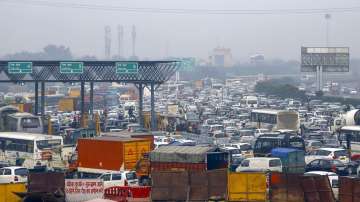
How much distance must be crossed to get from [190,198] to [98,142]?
391cm

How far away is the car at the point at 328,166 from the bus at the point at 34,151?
217 inches

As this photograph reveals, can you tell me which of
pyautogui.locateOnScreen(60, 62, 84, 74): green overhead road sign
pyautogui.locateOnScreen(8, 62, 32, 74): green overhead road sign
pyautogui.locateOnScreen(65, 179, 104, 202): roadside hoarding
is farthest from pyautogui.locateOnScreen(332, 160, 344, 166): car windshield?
pyautogui.locateOnScreen(8, 62, 32, 74): green overhead road sign

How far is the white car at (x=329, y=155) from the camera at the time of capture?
56.4ft

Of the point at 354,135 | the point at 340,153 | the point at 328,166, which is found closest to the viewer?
the point at 328,166

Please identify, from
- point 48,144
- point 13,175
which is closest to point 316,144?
point 48,144

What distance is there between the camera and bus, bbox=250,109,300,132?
25.3m

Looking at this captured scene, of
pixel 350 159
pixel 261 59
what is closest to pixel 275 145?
pixel 350 159

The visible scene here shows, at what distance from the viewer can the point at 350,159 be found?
58.9 ft

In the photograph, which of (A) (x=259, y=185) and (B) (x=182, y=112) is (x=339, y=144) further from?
(B) (x=182, y=112)

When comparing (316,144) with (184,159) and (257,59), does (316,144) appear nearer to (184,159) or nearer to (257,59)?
(184,159)

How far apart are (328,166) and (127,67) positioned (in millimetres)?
13455

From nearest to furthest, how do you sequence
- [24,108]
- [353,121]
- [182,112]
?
1. [353,121]
2. [24,108]
3. [182,112]

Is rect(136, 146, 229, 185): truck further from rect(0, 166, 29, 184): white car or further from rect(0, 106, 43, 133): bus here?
rect(0, 106, 43, 133): bus

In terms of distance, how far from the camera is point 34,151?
714 inches
